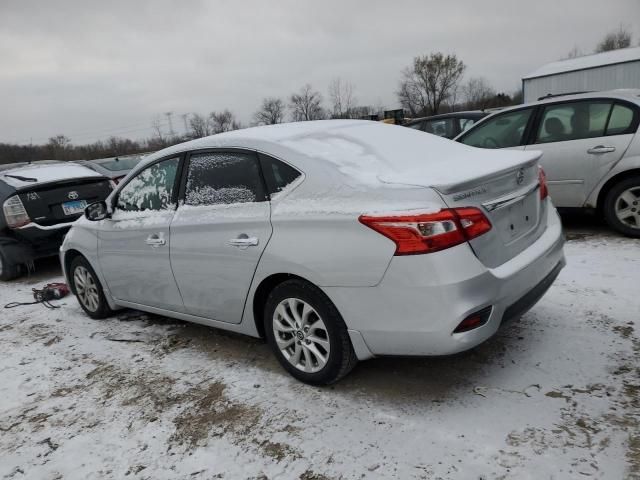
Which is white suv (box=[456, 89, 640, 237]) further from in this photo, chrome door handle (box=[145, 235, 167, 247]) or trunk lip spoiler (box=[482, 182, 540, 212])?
chrome door handle (box=[145, 235, 167, 247])

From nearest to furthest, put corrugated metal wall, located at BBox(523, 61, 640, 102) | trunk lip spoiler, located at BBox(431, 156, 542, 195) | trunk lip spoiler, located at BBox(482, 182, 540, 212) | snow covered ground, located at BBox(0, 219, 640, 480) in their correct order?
snow covered ground, located at BBox(0, 219, 640, 480)
trunk lip spoiler, located at BBox(431, 156, 542, 195)
trunk lip spoiler, located at BBox(482, 182, 540, 212)
corrugated metal wall, located at BBox(523, 61, 640, 102)

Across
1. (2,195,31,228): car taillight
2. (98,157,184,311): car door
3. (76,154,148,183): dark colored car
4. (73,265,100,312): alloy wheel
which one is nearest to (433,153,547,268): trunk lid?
(98,157,184,311): car door

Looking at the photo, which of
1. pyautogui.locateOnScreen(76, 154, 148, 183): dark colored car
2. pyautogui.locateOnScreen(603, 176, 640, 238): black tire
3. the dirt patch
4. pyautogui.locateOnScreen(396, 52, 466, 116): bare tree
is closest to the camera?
the dirt patch

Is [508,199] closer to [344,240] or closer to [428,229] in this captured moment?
[428,229]

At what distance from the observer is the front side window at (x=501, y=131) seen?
6067 mm

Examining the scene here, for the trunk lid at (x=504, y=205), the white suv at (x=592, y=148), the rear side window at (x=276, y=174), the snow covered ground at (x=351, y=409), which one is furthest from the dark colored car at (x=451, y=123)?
the rear side window at (x=276, y=174)

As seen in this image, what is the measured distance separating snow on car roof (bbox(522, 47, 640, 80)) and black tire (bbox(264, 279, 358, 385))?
4012cm

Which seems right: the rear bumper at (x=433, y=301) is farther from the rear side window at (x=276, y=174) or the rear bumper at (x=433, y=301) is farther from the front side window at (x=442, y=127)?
the front side window at (x=442, y=127)

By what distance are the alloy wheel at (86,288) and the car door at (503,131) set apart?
4.77 m

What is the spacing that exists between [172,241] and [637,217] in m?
4.65

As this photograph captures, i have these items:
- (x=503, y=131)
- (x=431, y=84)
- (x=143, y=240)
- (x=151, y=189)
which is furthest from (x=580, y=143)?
(x=431, y=84)

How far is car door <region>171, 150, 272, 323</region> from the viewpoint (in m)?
3.15

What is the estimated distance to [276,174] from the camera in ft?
10.2

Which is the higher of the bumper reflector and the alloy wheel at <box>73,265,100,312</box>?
the bumper reflector
